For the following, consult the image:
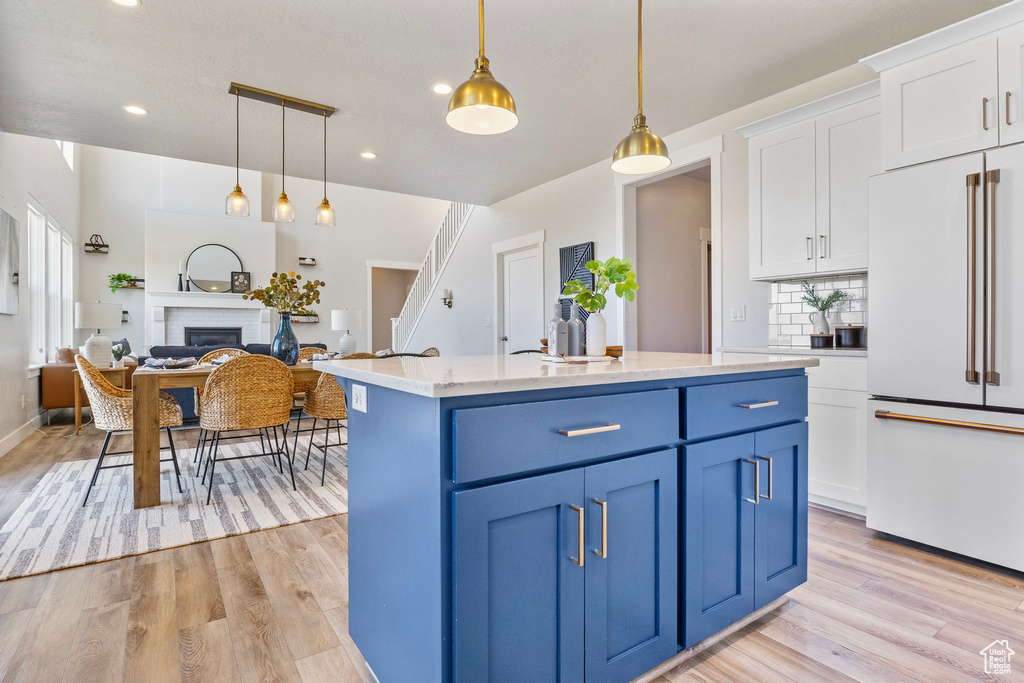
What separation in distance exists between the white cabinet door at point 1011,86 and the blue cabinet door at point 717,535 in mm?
1770

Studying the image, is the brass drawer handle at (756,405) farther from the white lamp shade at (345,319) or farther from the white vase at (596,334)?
the white lamp shade at (345,319)

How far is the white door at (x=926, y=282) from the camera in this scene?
221 cm

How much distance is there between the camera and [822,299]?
3.29 m

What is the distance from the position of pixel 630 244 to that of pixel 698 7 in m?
2.25

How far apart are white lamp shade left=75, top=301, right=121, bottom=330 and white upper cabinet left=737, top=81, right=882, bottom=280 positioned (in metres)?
6.08

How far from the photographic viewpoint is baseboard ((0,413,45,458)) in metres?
4.27

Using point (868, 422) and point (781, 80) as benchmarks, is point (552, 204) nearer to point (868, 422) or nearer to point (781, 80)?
point (781, 80)

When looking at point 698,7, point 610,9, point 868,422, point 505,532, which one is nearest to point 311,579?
point 505,532

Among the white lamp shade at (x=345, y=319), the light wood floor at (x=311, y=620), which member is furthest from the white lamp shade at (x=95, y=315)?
the light wood floor at (x=311, y=620)

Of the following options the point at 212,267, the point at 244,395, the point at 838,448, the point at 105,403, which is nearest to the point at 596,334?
the point at 838,448

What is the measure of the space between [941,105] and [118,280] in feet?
33.0

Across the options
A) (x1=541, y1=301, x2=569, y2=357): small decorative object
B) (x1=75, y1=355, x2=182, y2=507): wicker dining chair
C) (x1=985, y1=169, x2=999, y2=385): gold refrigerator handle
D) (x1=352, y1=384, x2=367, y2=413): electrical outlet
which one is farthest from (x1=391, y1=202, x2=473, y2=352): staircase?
(x1=352, y1=384, x2=367, y2=413): electrical outlet

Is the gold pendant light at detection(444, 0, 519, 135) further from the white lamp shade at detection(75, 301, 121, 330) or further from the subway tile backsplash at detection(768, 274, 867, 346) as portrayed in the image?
the white lamp shade at detection(75, 301, 121, 330)

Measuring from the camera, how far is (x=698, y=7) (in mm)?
2576
